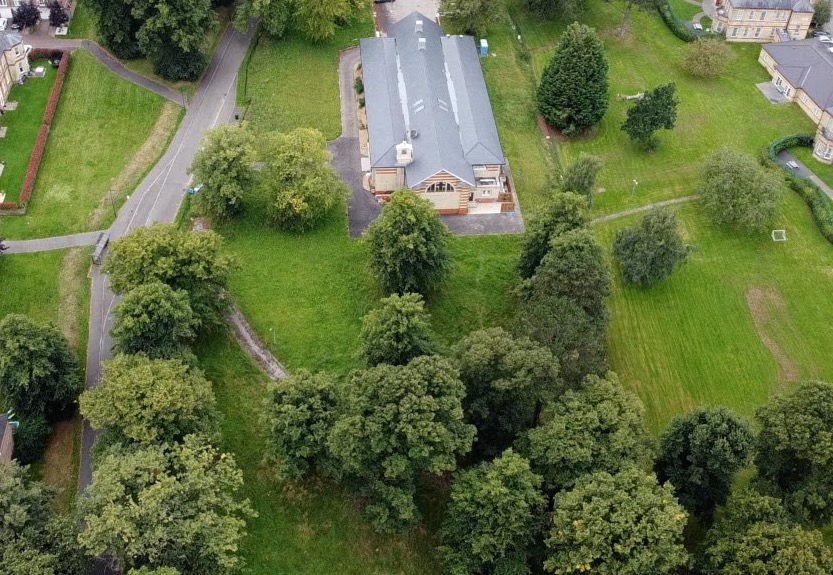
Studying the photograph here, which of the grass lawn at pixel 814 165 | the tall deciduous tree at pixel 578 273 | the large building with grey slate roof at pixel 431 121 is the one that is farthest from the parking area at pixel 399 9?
the tall deciduous tree at pixel 578 273

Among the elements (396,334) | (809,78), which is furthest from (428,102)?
(809,78)

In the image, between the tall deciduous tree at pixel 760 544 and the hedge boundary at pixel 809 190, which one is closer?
the tall deciduous tree at pixel 760 544

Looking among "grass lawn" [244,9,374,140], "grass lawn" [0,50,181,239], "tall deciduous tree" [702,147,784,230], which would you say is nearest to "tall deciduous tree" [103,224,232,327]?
Result: "grass lawn" [0,50,181,239]

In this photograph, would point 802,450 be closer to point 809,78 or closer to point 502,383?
point 502,383

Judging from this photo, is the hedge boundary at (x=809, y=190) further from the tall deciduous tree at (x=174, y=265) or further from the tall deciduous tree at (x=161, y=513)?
the tall deciduous tree at (x=161, y=513)

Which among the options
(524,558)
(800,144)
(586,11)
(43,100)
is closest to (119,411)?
(524,558)

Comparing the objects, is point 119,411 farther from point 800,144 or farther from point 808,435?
point 800,144
